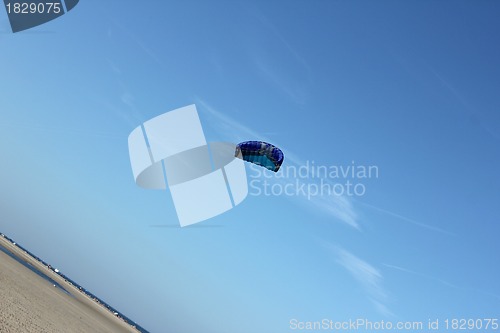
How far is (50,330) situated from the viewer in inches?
873

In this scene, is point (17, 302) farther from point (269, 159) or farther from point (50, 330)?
point (269, 159)

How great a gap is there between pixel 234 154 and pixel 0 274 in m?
21.4

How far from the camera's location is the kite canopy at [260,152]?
113ft

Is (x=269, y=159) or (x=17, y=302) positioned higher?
(x=269, y=159)

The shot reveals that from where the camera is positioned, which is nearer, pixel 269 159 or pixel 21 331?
pixel 21 331

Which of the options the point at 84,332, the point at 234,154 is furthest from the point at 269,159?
the point at 84,332

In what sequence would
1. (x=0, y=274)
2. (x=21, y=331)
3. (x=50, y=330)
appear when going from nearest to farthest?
(x=21, y=331), (x=50, y=330), (x=0, y=274)

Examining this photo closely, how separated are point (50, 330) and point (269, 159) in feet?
68.2

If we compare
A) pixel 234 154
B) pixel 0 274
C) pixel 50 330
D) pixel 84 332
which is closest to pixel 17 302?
pixel 50 330

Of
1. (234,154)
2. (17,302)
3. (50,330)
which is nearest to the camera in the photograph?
(50,330)

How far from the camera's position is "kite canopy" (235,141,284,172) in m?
34.5

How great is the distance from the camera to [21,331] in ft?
59.6

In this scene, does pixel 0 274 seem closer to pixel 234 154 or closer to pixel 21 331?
pixel 21 331

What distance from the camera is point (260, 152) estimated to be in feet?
113
